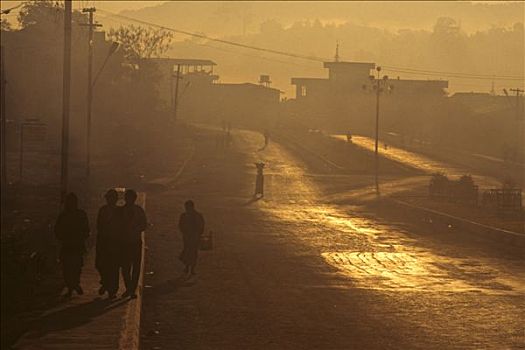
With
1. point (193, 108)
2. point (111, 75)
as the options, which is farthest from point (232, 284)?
point (193, 108)

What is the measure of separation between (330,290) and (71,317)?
682cm

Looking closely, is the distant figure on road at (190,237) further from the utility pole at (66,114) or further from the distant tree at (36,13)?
the distant tree at (36,13)

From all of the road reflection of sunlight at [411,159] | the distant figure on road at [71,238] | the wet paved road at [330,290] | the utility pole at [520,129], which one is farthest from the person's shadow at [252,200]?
the utility pole at [520,129]

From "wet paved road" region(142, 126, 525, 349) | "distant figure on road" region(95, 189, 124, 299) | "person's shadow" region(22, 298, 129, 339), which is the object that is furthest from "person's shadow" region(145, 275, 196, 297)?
"person's shadow" region(22, 298, 129, 339)

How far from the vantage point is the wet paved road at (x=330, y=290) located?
1530 cm

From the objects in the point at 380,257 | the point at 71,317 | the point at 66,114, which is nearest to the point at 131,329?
the point at 71,317

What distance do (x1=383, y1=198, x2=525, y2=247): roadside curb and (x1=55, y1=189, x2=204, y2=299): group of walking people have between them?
16149mm

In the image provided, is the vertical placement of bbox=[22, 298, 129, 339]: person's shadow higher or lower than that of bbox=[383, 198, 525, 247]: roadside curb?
higher

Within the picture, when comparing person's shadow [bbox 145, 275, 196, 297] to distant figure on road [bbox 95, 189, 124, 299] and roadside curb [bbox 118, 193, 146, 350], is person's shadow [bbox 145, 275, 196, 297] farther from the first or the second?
roadside curb [bbox 118, 193, 146, 350]

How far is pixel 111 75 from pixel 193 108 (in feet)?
275

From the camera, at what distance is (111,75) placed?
371 ft

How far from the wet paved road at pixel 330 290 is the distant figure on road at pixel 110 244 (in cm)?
83

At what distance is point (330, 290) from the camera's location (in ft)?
66.8

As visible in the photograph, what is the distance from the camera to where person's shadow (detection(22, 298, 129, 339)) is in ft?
44.2
